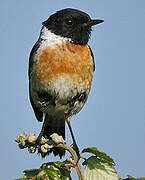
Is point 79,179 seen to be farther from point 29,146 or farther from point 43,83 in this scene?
point 43,83

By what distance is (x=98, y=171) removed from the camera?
108 inches

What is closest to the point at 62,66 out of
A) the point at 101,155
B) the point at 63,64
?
the point at 63,64

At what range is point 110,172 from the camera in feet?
8.87

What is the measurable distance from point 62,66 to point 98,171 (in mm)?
2179

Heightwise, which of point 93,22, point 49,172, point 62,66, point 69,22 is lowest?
point 49,172

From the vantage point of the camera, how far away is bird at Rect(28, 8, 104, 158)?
15.5 ft

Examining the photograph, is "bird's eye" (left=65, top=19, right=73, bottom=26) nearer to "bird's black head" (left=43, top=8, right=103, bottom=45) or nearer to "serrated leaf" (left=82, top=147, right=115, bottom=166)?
"bird's black head" (left=43, top=8, right=103, bottom=45)

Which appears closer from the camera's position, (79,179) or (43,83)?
(79,179)

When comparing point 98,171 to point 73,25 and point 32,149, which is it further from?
point 73,25

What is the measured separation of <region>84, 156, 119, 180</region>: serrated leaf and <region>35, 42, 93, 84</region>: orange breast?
81.2 inches

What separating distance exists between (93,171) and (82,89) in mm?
2247

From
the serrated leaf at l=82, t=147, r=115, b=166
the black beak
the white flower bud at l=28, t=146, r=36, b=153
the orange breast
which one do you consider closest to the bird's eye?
the black beak

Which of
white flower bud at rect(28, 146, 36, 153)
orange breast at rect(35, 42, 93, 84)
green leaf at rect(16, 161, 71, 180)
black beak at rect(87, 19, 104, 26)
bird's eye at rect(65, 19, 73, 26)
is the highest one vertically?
bird's eye at rect(65, 19, 73, 26)

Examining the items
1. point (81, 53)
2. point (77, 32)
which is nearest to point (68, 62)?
point (81, 53)
